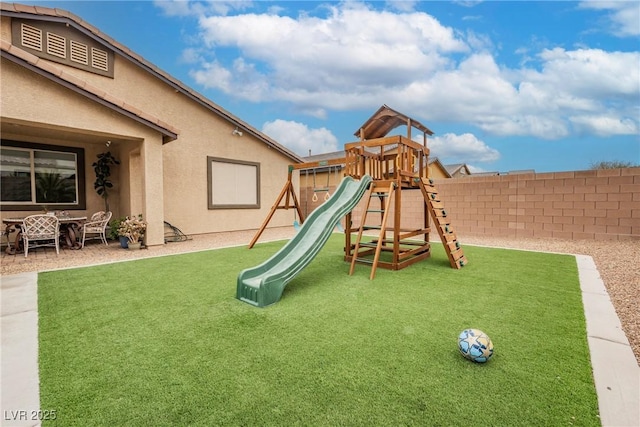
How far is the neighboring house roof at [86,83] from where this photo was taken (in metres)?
5.30

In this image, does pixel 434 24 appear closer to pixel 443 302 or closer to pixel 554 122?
pixel 443 302

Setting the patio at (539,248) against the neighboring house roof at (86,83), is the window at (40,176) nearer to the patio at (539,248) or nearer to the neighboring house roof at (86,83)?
the patio at (539,248)

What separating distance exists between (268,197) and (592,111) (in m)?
14.3

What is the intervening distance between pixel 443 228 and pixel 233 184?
739 centimetres

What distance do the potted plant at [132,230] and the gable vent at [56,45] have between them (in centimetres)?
448

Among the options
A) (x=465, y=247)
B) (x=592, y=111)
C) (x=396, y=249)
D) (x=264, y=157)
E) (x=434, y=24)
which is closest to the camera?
(x=396, y=249)

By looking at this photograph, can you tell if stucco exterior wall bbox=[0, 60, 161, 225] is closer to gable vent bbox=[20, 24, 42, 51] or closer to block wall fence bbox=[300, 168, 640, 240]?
gable vent bbox=[20, 24, 42, 51]

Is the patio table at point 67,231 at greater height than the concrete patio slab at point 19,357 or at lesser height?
greater

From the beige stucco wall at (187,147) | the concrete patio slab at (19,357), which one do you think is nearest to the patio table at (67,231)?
the beige stucco wall at (187,147)

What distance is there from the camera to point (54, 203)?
25.8 ft

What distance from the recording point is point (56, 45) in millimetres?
7395

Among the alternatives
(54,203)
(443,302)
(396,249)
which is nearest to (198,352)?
(443,302)

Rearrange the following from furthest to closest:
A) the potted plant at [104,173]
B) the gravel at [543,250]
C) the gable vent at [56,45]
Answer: the potted plant at [104,173], the gable vent at [56,45], the gravel at [543,250]

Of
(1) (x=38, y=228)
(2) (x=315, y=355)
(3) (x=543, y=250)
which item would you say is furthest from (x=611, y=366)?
(1) (x=38, y=228)
